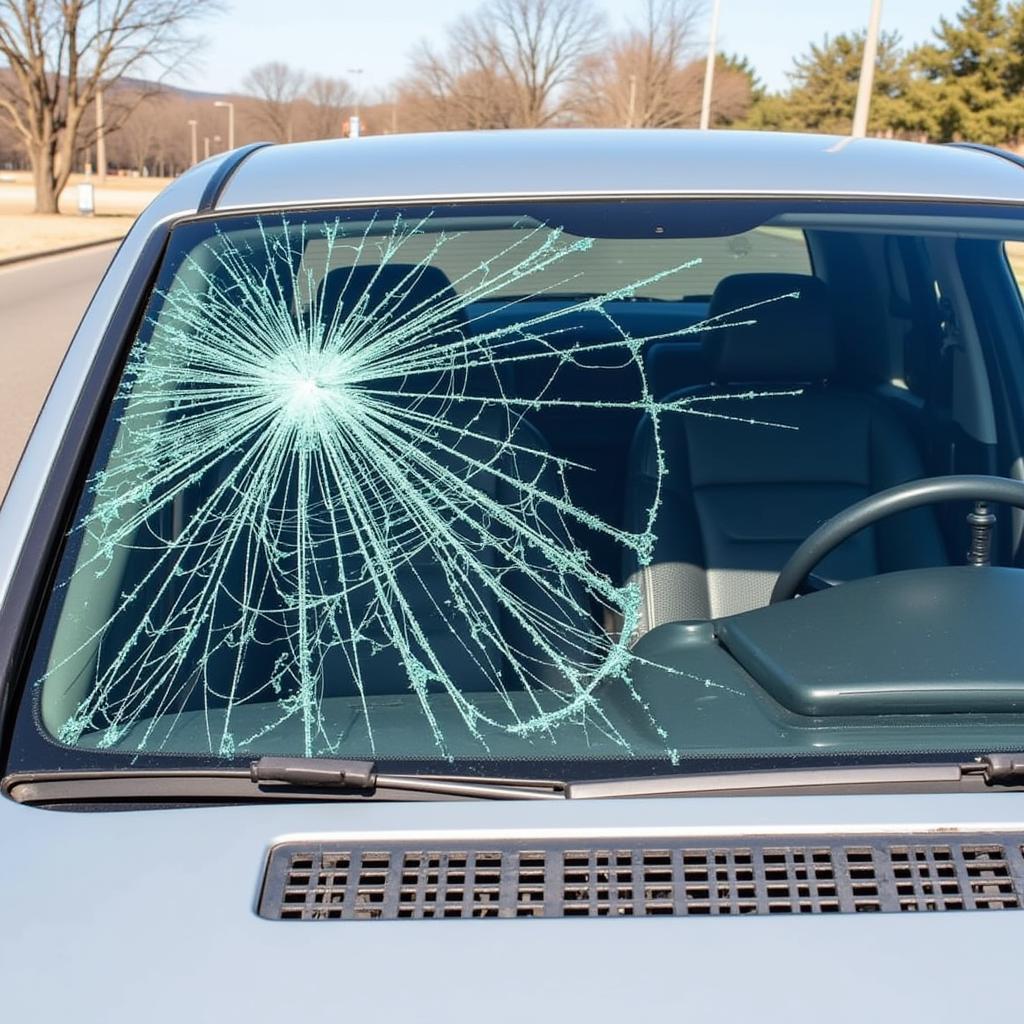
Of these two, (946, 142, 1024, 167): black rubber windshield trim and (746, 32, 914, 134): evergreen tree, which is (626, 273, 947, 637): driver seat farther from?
(746, 32, 914, 134): evergreen tree

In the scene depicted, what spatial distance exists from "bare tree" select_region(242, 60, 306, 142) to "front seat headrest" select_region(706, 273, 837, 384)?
260 ft

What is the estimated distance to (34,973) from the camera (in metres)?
1.25

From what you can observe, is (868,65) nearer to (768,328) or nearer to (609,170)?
(768,328)

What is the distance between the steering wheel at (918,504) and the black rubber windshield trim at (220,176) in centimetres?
103

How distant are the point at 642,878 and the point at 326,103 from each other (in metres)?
88.9

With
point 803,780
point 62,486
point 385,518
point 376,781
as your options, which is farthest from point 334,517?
point 803,780

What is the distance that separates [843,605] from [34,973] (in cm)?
110

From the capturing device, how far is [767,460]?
278 cm

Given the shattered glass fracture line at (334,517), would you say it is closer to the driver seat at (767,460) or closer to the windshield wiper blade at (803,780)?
the windshield wiper blade at (803,780)

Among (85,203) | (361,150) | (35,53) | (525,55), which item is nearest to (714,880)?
(361,150)

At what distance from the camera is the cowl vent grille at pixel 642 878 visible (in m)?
1.34

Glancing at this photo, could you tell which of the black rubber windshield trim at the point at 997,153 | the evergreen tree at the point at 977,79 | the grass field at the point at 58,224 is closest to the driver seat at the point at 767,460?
the black rubber windshield trim at the point at 997,153

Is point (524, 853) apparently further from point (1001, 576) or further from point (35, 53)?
point (35, 53)

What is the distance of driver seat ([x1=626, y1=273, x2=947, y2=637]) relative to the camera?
2.64 m
